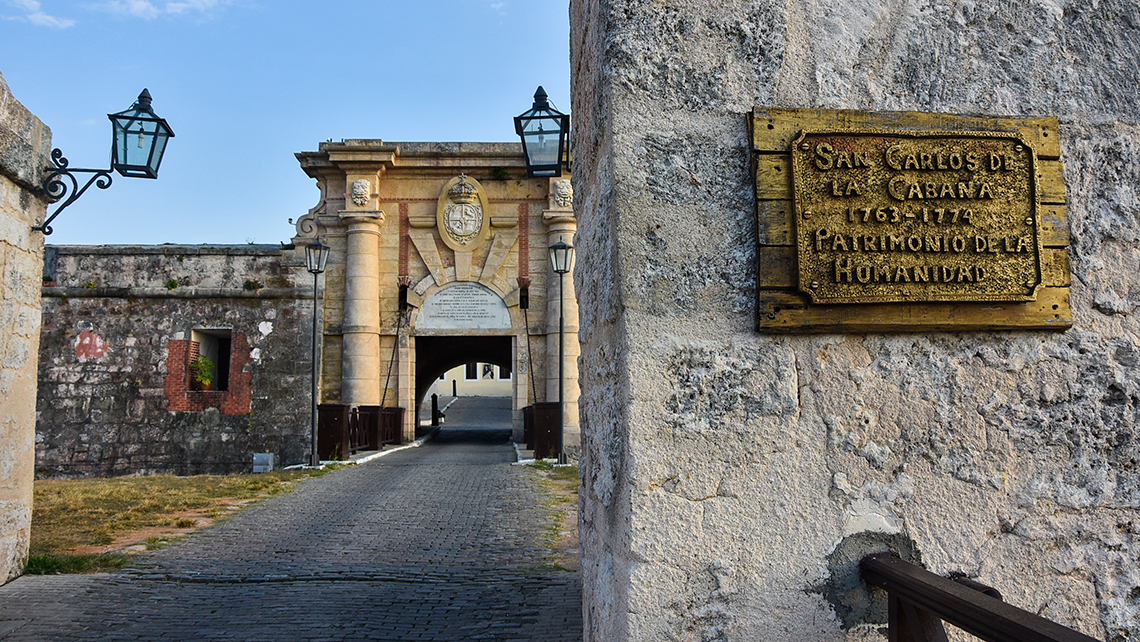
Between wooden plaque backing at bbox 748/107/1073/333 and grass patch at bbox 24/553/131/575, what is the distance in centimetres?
431

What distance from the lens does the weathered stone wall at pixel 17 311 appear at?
412 cm

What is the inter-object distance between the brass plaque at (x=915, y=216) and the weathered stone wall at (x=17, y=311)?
13.7 feet

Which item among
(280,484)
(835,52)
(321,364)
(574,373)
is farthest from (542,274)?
(835,52)

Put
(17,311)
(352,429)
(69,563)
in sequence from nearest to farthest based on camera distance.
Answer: (17,311) < (69,563) < (352,429)

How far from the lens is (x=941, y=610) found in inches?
59.8

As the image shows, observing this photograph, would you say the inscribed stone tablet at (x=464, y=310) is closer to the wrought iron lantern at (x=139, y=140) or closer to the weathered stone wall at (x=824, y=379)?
the wrought iron lantern at (x=139, y=140)

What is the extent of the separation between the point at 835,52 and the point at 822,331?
74cm

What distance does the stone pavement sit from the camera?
3.41 m

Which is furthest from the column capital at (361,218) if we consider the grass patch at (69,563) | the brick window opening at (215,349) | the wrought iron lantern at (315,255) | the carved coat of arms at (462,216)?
the grass patch at (69,563)

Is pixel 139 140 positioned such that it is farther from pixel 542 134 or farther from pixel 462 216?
pixel 462 216

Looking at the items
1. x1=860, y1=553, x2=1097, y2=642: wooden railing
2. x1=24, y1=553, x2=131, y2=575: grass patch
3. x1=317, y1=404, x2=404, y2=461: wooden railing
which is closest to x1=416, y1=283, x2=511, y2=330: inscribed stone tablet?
x1=317, y1=404, x2=404, y2=461: wooden railing

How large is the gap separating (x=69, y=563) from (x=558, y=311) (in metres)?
11.6

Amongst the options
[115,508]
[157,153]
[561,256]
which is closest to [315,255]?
[561,256]

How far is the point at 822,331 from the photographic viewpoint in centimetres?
191
